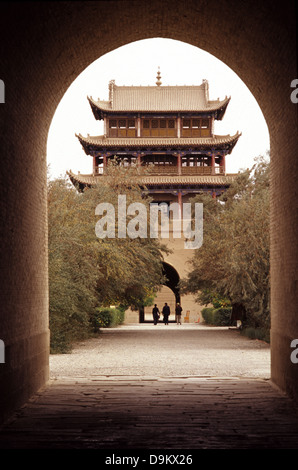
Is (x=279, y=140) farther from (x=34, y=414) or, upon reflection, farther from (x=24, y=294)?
(x=34, y=414)

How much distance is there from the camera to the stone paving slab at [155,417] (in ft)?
20.4

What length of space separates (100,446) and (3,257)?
2.44m

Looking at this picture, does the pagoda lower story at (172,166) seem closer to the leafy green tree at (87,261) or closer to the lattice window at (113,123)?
the lattice window at (113,123)

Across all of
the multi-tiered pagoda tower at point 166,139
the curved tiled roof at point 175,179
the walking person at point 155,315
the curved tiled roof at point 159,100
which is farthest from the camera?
the curved tiled roof at point 159,100

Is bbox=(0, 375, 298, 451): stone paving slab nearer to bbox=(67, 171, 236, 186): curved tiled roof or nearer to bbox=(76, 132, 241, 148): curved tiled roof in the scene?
bbox=(67, 171, 236, 186): curved tiled roof

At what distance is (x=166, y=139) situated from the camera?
43.8 m

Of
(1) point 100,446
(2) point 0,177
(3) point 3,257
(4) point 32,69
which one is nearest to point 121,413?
(1) point 100,446

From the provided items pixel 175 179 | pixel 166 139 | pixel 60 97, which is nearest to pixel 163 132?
pixel 166 139

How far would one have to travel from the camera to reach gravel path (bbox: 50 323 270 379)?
41.8ft

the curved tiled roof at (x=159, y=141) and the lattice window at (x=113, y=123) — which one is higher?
the lattice window at (x=113, y=123)

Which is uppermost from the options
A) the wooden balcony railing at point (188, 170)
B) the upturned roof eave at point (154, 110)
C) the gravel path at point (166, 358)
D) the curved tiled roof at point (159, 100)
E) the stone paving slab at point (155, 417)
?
the curved tiled roof at point (159, 100)

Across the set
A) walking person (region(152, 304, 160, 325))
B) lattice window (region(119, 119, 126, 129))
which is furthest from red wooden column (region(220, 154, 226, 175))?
walking person (region(152, 304, 160, 325))

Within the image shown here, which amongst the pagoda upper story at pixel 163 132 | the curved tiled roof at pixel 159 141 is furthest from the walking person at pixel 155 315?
the curved tiled roof at pixel 159 141

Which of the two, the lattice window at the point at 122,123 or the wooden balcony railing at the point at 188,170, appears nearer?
the wooden balcony railing at the point at 188,170
